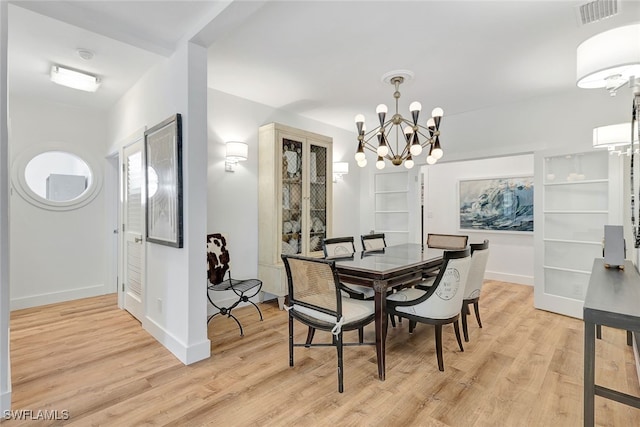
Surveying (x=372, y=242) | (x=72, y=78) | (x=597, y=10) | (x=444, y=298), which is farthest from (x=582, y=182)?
(x=72, y=78)

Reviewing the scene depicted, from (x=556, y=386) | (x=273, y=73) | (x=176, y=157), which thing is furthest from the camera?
(x=273, y=73)

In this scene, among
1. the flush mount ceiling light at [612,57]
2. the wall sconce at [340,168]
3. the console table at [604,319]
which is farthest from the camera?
the wall sconce at [340,168]

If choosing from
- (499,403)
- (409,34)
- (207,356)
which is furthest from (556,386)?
(409,34)

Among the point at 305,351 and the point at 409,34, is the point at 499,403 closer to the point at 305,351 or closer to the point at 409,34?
the point at 305,351

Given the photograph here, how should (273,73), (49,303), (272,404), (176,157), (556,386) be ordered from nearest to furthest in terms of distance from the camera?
(272,404), (556,386), (176,157), (273,73), (49,303)

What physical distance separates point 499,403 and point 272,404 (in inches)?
54.7

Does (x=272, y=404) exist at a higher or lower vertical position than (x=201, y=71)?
lower

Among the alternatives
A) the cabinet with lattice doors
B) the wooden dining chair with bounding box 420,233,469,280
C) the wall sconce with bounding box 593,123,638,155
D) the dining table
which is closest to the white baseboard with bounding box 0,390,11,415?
the dining table

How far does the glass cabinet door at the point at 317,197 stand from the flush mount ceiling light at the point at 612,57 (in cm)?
297

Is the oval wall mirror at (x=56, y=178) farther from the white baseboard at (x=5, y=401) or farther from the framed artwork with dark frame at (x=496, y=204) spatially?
the framed artwork with dark frame at (x=496, y=204)

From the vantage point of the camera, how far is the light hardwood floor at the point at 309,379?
1.79 m

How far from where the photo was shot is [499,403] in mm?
1906

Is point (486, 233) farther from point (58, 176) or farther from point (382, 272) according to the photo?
point (58, 176)

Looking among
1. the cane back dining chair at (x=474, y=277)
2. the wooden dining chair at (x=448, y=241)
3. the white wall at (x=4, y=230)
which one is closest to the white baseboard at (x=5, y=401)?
the white wall at (x=4, y=230)
